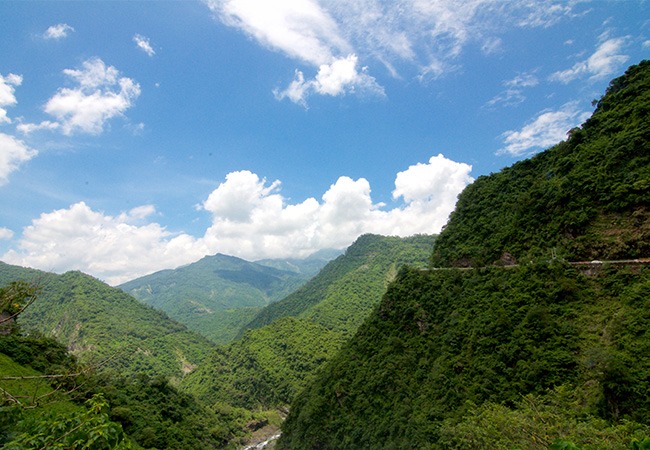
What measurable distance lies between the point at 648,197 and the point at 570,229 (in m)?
5.47

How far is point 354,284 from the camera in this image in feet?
400

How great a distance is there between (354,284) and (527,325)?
98.9 metres

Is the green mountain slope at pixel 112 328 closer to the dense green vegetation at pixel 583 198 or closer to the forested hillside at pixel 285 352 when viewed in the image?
the forested hillside at pixel 285 352

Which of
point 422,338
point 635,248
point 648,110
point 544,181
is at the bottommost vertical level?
point 422,338

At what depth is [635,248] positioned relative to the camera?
883 inches

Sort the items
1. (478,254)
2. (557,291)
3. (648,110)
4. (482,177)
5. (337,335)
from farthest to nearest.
A: (337,335) → (482,177) → (478,254) → (648,110) → (557,291)

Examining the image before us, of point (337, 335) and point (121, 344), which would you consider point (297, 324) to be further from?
point (121, 344)

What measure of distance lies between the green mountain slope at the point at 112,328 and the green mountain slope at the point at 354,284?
3949 centimetres

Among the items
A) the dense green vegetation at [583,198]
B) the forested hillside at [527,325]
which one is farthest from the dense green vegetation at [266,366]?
the dense green vegetation at [583,198]

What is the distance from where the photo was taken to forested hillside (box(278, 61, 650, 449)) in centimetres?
1747

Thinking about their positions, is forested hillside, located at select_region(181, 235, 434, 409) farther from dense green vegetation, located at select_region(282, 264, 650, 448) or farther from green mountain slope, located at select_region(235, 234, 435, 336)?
dense green vegetation, located at select_region(282, 264, 650, 448)

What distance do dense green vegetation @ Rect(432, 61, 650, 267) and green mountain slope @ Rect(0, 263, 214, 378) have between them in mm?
86422

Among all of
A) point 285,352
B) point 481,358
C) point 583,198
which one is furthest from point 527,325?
point 285,352

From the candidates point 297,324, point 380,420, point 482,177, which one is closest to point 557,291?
point 380,420
